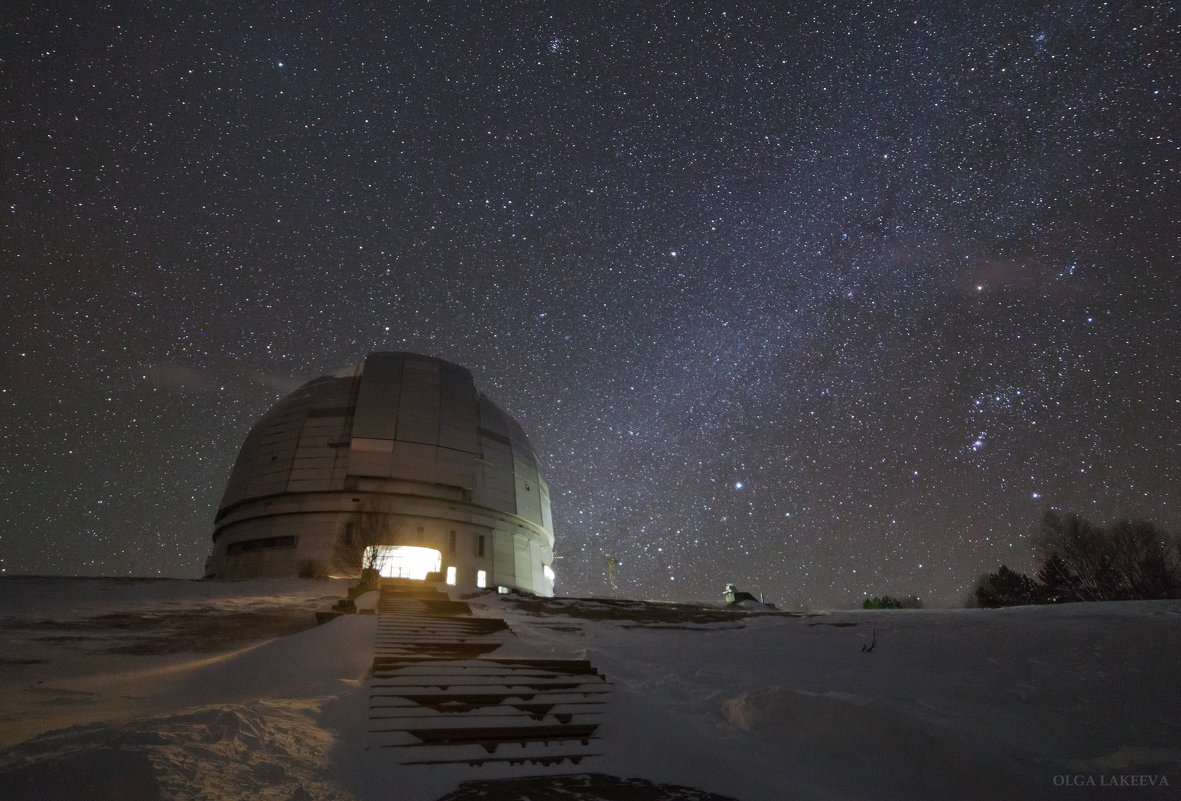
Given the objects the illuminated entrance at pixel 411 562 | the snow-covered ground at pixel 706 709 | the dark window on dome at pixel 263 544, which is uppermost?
the dark window on dome at pixel 263 544

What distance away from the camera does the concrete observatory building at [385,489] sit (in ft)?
98.5

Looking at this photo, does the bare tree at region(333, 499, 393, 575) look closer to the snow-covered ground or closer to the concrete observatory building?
the concrete observatory building

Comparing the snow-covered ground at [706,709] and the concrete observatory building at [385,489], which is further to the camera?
the concrete observatory building at [385,489]

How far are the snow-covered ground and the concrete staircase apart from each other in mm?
274

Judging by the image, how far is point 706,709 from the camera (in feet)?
25.5

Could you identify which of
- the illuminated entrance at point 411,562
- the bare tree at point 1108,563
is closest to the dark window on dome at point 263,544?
the illuminated entrance at point 411,562

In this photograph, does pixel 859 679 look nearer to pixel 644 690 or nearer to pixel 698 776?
pixel 644 690

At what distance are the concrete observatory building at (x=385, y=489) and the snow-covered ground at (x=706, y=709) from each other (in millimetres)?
14834

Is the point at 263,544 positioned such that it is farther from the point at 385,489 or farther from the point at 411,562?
the point at 411,562

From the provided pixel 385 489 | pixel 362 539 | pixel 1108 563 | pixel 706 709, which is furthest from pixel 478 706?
pixel 1108 563

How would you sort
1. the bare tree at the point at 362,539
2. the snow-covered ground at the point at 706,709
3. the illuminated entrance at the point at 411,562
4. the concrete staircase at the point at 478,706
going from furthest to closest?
the illuminated entrance at the point at 411,562 → the bare tree at the point at 362,539 → the concrete staircase at the point at 478,706 → the snow-covered ground at the point at 706,709

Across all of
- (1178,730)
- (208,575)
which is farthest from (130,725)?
(208,575)

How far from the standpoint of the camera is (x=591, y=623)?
55.8 ft

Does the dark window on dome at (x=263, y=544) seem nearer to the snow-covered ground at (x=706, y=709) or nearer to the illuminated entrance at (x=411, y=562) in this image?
the illuminated entrance at (x=411, y=562)
